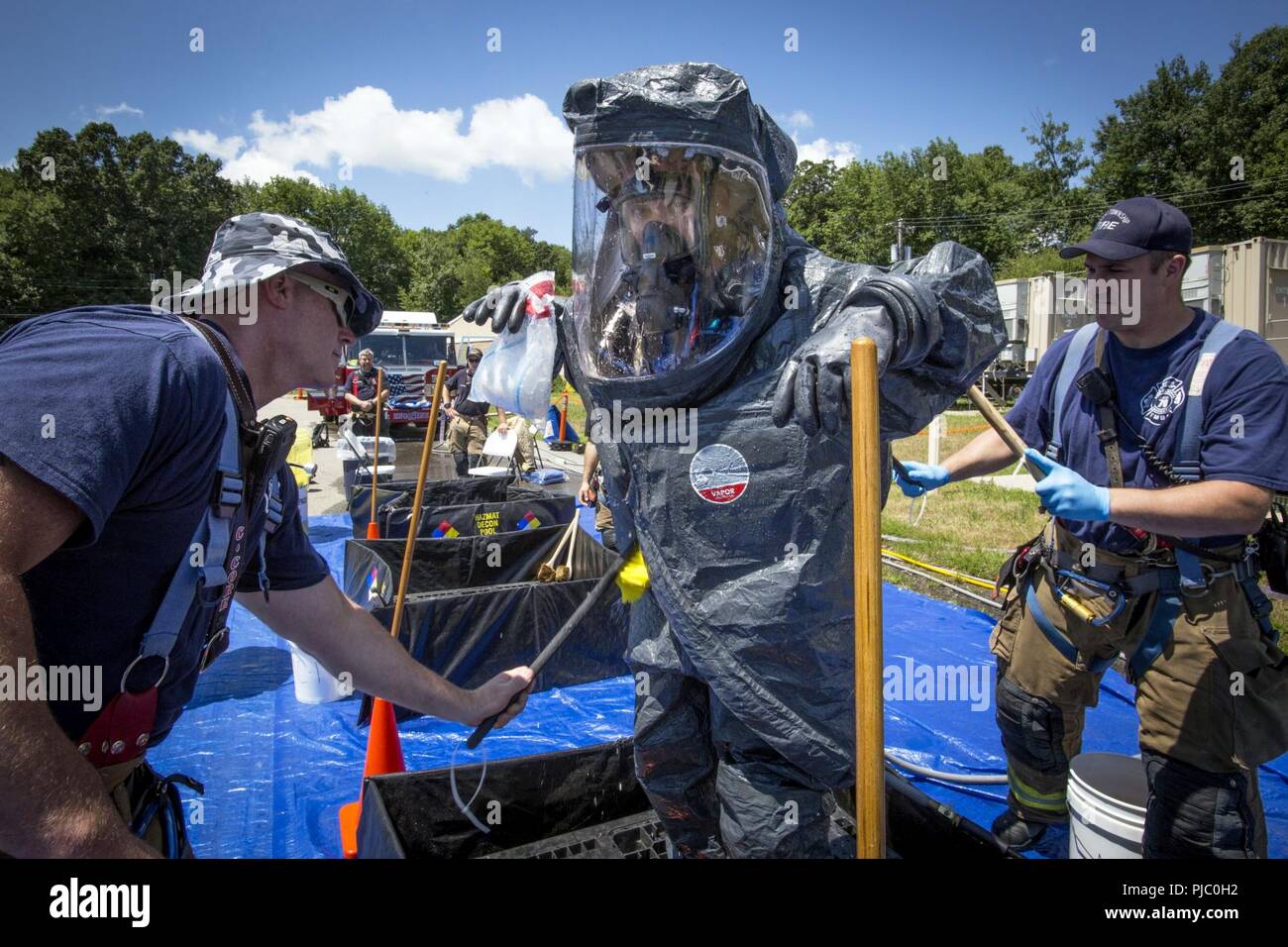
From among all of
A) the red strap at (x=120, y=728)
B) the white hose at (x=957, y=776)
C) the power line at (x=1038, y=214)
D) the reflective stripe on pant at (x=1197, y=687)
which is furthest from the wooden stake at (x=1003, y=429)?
the power line at (x=1038, y=214)

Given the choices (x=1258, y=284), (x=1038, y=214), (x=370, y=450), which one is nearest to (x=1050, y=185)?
(x=1038, y=214)

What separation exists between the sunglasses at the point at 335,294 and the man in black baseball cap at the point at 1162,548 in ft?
5.70

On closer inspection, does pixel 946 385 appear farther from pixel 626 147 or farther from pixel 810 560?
pixel 626 147

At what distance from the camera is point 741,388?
5.62 feet

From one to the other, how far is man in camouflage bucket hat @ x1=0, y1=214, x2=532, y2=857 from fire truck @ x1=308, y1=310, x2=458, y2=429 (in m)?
14.2

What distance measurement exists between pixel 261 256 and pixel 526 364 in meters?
0.68

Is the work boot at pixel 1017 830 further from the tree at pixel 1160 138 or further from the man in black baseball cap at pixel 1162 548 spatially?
the tree at pixel 1160 138

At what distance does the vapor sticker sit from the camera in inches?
66.1

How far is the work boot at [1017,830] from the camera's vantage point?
251cm

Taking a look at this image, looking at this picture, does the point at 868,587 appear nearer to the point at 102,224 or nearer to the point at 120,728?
the point at 120,728

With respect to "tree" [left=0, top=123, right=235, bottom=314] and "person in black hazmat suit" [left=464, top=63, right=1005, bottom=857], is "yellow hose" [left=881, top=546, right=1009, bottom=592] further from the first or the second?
"tree" [left=0, top=123, right=235, bottom=314]
